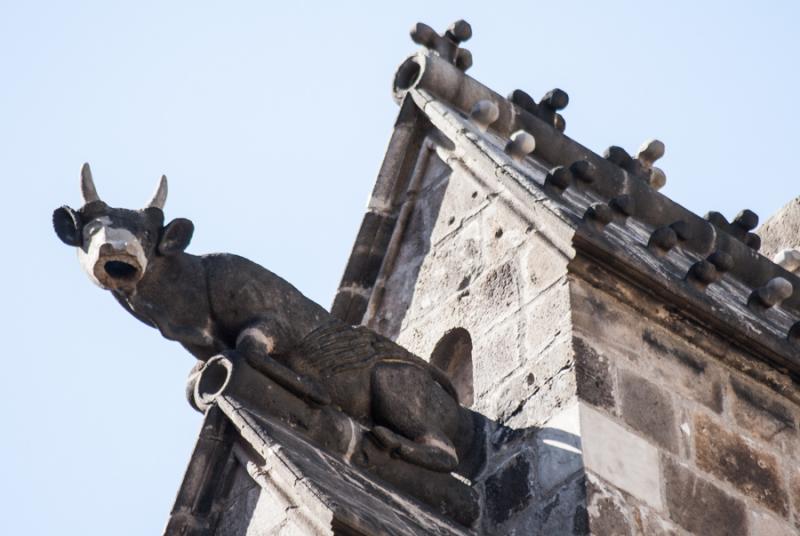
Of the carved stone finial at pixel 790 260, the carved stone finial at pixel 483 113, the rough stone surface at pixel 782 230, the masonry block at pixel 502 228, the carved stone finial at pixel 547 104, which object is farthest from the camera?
the rough stone surface at pixel 782 230

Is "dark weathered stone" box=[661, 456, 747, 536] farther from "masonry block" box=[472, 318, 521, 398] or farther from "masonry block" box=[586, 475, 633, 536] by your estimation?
"masonry block" box=[472, 318, 521, 398]

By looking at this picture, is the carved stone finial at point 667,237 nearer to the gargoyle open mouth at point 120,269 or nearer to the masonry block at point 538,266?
the masonry block at point 538,266

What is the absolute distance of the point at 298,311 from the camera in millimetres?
7242

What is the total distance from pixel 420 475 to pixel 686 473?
2.90 feet

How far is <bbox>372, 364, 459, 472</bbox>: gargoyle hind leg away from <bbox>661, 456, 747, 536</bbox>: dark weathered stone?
28.1 inches

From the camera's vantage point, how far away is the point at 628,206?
7996 millimetres

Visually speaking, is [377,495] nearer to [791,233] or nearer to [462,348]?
[462,348]

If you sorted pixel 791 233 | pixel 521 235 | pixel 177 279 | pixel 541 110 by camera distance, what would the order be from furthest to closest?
pixel 791 233
pixel 541 110
pixel 521 235
pixel 177 279

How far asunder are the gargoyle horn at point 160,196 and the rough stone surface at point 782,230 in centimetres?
468

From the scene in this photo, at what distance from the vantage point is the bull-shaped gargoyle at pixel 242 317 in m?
6.98

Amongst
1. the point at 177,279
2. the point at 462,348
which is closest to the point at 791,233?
the point at 462,348

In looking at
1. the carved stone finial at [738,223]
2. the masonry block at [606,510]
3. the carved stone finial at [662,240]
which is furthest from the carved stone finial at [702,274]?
the carved stone finial at [738,223]

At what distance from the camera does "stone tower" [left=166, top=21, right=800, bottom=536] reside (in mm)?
6688

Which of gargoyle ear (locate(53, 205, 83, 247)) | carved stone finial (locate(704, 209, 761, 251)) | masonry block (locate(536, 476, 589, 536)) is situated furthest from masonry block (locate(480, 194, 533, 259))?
carved stone finial (locate(704, 209, 761, 251))
